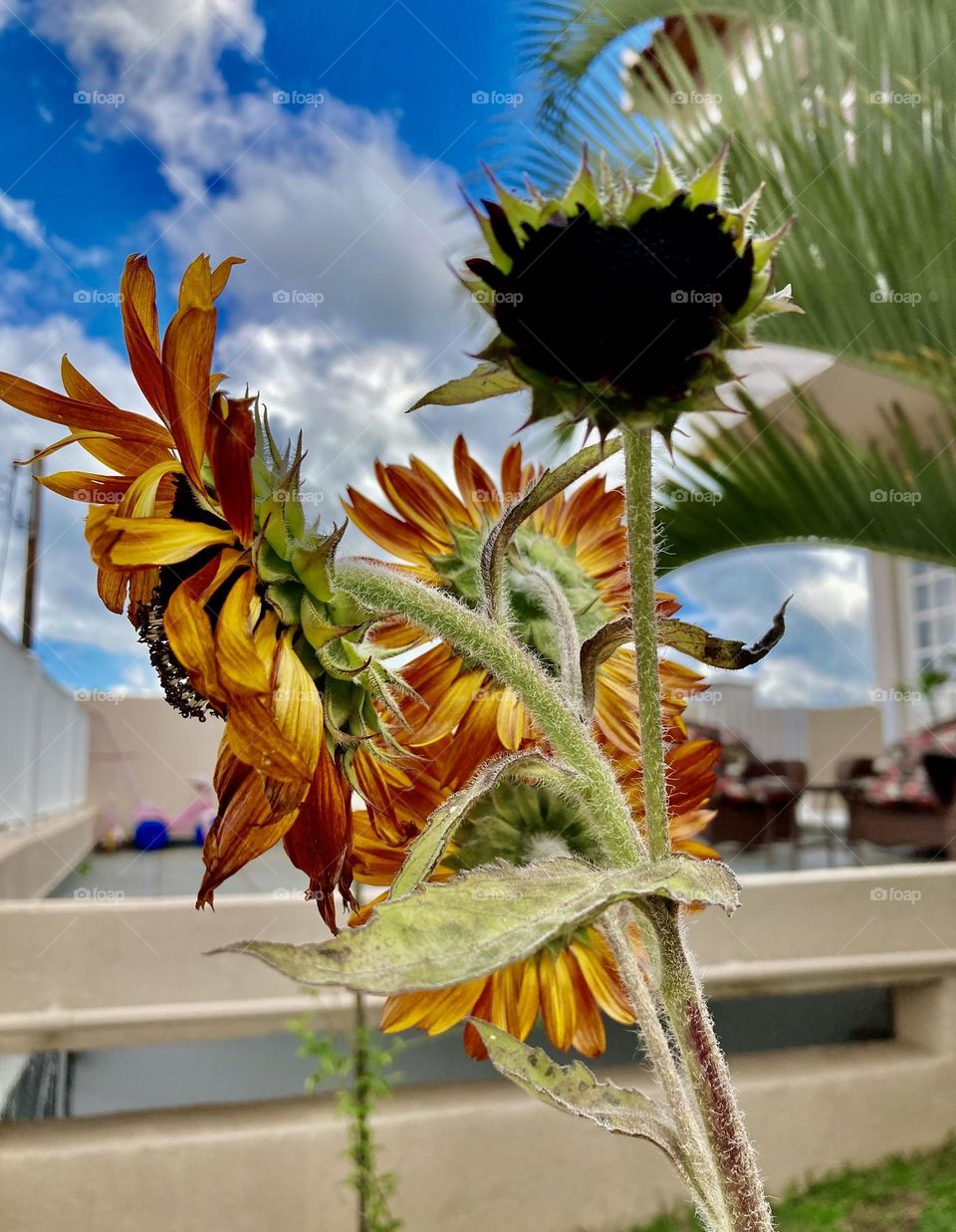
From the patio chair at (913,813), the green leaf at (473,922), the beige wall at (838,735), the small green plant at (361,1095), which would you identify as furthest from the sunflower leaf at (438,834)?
the beige wall at (838,735)

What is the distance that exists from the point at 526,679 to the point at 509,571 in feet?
0.24

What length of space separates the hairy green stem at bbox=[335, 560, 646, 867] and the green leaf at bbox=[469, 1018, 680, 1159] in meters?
0.04

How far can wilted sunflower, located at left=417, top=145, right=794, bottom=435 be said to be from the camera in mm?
148

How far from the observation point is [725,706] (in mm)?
5770

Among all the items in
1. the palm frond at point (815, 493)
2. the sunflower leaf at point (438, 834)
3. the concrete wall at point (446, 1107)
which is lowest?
the concrete wall at point (446, 1107)

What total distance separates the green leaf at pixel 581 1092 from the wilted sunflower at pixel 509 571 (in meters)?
0.06

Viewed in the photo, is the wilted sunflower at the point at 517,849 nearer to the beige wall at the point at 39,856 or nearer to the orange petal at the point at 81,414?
the orange petal at the point at 81,414

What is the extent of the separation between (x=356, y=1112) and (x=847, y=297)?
1.19 metres

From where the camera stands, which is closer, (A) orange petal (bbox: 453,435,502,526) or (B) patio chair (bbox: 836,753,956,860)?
(A) orange petal (bbox: 453,435,502,526)

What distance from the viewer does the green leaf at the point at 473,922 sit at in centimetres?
11

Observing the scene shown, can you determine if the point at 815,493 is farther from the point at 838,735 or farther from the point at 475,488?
the point at 838,735

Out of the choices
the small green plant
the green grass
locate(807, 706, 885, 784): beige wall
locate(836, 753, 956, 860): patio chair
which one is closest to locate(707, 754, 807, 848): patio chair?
locate(836, 753, 956, 860): patio chair

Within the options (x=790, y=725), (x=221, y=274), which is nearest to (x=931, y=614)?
(x=790, y=725)

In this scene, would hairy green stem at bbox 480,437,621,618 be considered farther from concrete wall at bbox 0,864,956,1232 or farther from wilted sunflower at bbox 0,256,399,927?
concrete wall at bbox 0,864,956,1232
